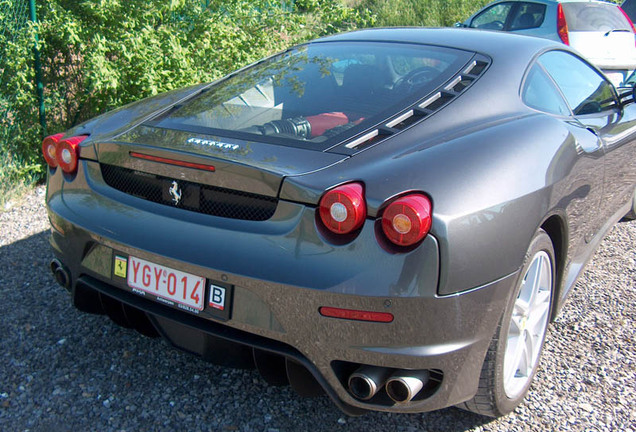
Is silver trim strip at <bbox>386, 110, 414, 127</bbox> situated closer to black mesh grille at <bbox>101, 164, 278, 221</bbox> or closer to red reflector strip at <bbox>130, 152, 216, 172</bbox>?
black mesh grille at <bbox>101, 164, 278, 221</bbox>

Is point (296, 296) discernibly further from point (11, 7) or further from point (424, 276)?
point (11, 7)

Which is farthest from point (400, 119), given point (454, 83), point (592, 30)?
point (592, 30)

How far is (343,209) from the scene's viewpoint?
6.08ft

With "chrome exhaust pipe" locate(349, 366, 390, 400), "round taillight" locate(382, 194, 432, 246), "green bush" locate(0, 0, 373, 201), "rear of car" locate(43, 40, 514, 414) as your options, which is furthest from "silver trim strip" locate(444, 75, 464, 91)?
"green bush" locate(0, 0, 373, 201)

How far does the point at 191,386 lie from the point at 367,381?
3.19 ft

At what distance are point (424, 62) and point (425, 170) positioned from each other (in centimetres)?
96

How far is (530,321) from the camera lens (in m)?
2.49

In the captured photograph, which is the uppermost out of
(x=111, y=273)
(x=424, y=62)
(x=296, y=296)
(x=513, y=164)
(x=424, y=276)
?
(x=424, y=62)

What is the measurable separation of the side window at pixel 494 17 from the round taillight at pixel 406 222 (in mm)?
7714

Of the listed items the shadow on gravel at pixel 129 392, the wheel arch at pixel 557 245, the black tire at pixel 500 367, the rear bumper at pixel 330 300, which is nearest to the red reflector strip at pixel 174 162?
the rear bumper at pixel 330 300

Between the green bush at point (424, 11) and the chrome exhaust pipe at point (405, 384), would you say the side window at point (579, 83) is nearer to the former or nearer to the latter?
the chrome exhaust pipe at point (405, 384)

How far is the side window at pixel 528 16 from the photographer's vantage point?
810 centimetres

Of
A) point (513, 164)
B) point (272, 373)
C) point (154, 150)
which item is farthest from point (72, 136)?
point (513, 164)

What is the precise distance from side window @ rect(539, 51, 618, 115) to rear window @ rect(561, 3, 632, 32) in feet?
15.6
